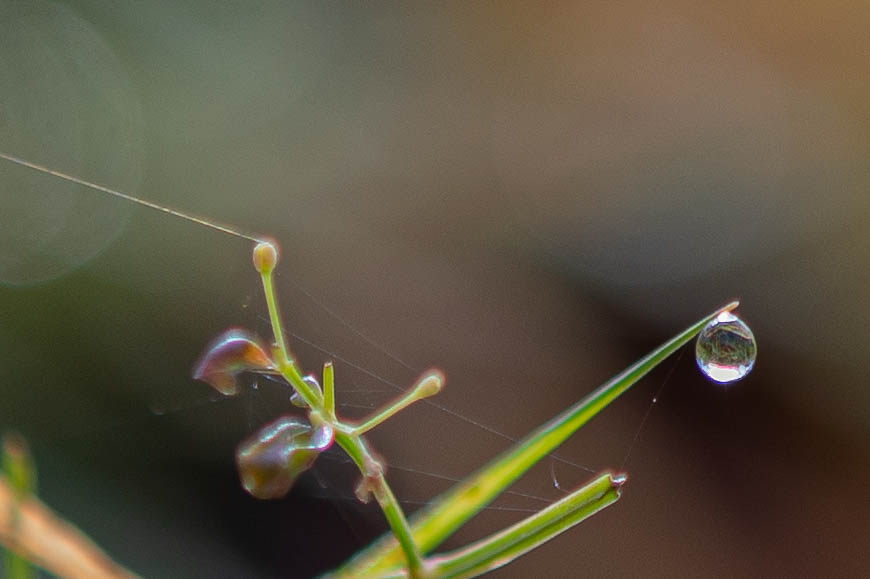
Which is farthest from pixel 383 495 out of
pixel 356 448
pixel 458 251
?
pixel 458 251

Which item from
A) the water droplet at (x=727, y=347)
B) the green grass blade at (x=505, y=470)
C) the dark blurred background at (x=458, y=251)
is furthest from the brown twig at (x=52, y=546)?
the dark blurred background at (x=458, y=251)

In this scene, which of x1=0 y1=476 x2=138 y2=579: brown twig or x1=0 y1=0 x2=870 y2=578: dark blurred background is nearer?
x1=0 y1=476 x2=138 y2=579: brown twig

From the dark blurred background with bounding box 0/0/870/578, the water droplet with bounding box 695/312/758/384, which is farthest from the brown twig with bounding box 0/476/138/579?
the dark blurred background with bounding box 0/0/870/578

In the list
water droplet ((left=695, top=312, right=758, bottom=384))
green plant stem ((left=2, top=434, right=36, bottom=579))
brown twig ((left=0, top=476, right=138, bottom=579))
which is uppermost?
water droplet ((left=695, top=312, right=758, bottom=384))

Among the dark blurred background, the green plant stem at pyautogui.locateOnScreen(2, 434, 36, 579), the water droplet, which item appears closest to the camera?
the green plant stem at pyautogui.locateOnScreen(2, 434, 36, 579)

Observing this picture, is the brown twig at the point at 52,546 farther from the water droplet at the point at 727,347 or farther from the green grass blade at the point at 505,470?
the water droplet at the point at 727,347

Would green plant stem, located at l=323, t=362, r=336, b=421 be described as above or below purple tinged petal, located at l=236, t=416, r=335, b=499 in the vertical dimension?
above

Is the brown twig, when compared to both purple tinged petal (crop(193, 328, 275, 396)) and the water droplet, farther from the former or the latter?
the water droplet

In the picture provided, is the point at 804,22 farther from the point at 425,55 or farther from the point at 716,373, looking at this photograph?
the point at 716,373
